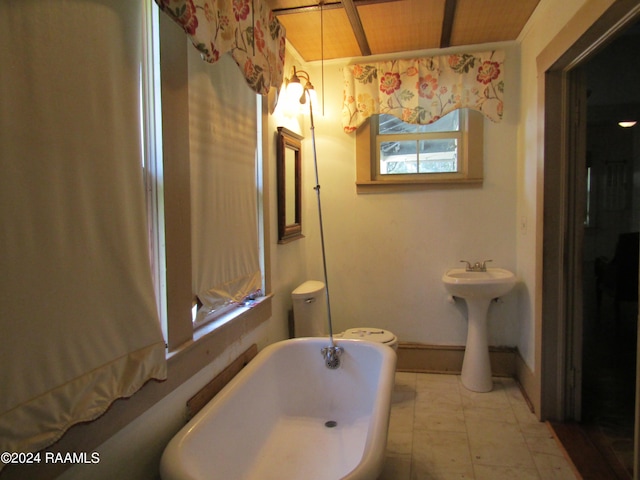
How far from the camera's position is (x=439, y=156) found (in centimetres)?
322

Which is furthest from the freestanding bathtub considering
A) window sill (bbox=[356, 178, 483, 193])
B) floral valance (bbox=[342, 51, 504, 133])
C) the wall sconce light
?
floral valance (bbox=[342, 51, 504, 133])

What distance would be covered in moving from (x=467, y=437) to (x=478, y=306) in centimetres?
93

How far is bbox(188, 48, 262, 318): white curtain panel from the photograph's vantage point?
168 centimetres

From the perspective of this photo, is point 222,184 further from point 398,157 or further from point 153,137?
point 398,157

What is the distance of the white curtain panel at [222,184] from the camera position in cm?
168

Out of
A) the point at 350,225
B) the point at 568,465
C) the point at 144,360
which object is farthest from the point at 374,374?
the point at 350,225

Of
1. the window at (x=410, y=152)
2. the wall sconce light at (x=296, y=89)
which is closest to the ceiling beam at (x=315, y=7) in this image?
the wall sconce light at (x=296, y=89)

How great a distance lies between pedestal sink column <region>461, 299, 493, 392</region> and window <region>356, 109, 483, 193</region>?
957mm

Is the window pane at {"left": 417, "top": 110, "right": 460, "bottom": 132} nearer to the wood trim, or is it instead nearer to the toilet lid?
the toilet lid

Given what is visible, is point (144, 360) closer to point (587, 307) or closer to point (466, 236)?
point (466, 236)

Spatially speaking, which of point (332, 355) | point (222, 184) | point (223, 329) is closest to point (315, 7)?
point (222, 184)

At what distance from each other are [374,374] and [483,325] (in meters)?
1.22

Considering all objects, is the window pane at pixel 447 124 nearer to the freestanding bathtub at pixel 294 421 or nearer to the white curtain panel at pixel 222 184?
the white curtain panel at pixel 222 184

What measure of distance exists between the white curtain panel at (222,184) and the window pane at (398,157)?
1.33m
